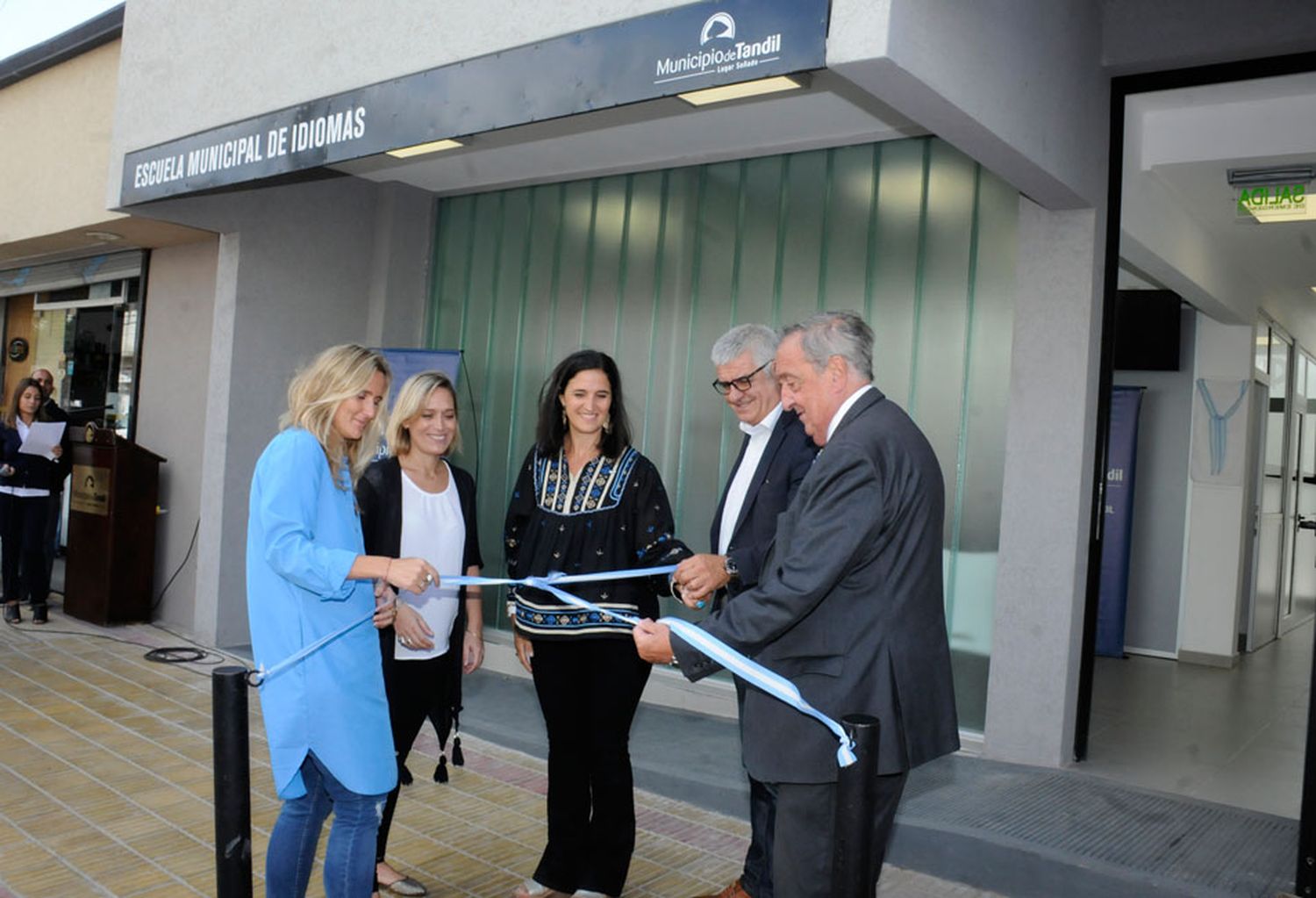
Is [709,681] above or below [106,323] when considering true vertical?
below

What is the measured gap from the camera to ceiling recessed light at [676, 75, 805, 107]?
4133 mm

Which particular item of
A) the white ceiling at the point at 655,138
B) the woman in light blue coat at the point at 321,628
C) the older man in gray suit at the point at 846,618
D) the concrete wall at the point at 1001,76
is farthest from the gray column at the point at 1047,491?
the woman in light blue coat at the point at 321,628

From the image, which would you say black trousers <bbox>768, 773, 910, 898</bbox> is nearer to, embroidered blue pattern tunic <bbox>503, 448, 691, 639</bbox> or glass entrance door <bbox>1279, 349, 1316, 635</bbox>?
embroidered blue pattern tunic <bbox>503, 448, 691, 639</bbox>

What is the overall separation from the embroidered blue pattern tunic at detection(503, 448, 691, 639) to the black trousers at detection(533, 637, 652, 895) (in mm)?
91

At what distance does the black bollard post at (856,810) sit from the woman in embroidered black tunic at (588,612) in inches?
52.5

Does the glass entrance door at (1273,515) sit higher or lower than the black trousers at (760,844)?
higher

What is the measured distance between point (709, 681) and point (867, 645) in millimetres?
4135

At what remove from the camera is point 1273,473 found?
11.2 m

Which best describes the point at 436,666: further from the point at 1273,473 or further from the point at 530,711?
the point at 1273,473

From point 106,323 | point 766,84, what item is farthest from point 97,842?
point 106,323

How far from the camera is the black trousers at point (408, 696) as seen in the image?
3678 millimetres

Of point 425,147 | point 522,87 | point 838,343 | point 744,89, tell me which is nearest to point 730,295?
point 425,147

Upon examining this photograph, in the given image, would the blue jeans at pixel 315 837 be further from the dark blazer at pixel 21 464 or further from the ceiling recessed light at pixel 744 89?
the dark blazer at pixel 21 464

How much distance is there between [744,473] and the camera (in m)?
3.72
